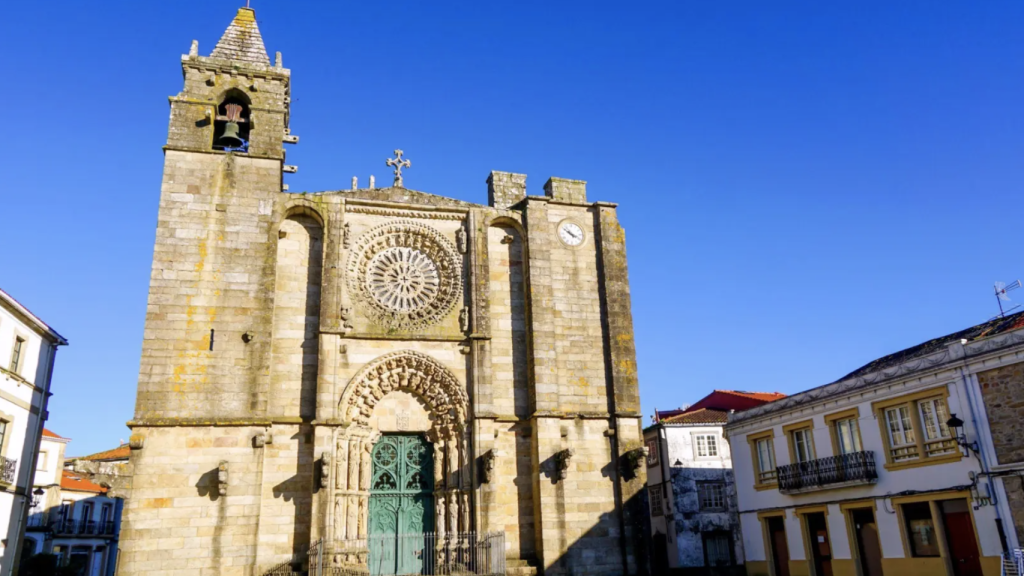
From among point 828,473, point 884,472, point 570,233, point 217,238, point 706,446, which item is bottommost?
point 884,472

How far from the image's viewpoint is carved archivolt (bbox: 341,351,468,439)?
1749cm

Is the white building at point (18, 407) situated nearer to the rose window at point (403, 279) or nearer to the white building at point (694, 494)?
the rose window at point (403, 279)

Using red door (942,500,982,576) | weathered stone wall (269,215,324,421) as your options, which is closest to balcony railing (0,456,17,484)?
weathered stone wall (269,215,324,421)

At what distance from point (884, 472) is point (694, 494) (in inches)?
551

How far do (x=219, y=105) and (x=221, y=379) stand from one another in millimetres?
7098

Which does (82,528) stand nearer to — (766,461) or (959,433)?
(766,461)

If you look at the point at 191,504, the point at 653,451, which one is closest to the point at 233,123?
the point at 191,504

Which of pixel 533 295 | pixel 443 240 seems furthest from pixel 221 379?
pixel 533 295

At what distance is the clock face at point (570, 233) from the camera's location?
20.0m

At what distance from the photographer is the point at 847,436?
19.2 metres

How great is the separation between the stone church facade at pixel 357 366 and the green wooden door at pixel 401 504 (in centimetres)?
4

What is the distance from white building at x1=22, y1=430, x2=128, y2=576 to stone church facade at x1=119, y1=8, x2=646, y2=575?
15199 millimetres

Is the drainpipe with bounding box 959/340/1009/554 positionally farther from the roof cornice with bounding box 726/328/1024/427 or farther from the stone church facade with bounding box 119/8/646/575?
the stone church facade with bounding box 119/8/646/575

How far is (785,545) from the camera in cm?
2097
